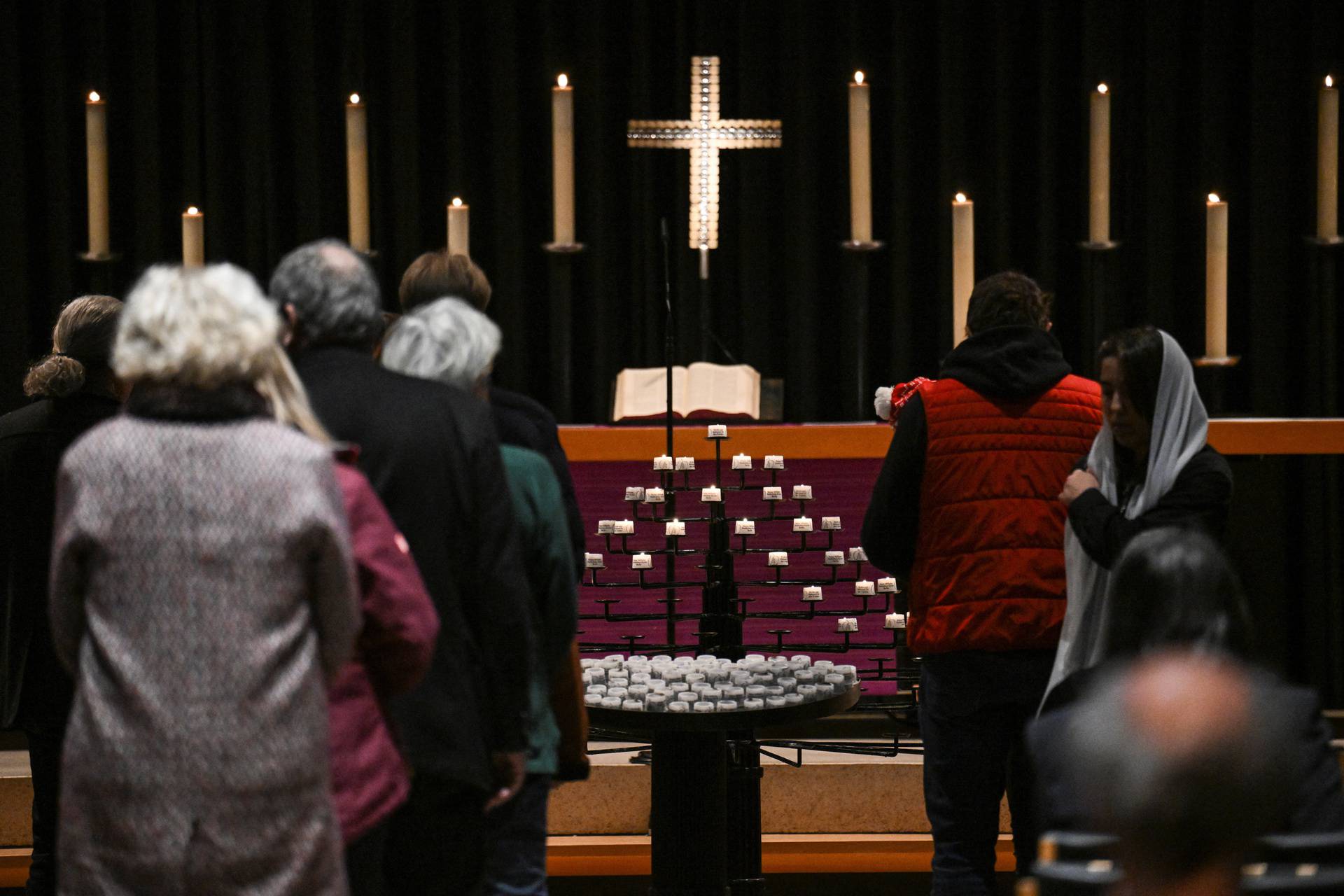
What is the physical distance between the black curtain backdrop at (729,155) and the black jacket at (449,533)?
3505 mm

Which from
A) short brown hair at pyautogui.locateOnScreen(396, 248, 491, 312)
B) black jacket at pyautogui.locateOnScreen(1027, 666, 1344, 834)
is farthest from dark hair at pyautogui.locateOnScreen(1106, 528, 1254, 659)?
short brown hair at pyautogui.locateOnScreen(396, 248, 491, 312)

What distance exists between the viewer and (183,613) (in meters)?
A: 1.95

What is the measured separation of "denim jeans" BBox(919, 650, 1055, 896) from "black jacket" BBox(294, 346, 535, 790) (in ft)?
3.83

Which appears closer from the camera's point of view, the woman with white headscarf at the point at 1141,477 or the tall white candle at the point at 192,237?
the woman with white headscarf at the point at 1141,477

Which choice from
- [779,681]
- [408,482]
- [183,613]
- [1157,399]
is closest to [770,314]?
[779,681]

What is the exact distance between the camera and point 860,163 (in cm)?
472

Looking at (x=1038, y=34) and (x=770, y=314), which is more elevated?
(x=1038, y=34)

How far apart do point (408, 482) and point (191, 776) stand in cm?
57

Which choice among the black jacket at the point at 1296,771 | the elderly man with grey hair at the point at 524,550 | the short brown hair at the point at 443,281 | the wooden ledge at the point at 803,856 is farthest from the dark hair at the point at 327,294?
the wooden ledge at the point at 803,856

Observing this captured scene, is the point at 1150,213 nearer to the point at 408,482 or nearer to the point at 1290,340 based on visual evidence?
the point at 1290,340

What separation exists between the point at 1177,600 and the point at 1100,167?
319cm

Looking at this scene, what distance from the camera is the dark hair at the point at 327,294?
2.35 m

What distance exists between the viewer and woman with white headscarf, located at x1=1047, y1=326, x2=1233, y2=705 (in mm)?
2777

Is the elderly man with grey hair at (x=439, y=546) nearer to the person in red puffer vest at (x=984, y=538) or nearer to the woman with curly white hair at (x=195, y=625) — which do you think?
the woman with curly white hair at (x=195, y=625)
